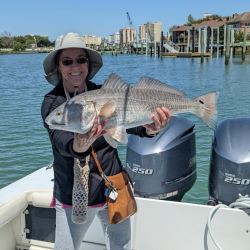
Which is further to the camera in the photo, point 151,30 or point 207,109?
point 151,30

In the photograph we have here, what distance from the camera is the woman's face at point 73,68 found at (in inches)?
103

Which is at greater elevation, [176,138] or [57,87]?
[57,87]

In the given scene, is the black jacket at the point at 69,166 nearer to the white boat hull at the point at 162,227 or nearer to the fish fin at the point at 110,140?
the fish fin at the point at 110,140

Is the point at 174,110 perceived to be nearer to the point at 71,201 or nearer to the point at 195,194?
the point at 71,201

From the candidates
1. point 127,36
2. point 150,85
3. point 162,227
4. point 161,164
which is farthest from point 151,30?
point 150,85

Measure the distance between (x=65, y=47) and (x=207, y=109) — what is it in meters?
1.10

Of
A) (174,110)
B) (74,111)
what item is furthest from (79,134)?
(174,110)

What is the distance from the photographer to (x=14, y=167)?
959 centimetres

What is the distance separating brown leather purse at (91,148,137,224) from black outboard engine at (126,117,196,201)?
1176mm

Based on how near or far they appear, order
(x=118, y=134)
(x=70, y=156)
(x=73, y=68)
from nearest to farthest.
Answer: (x=118, y=134) → (x=70, y=156) → (x=73, y=68)

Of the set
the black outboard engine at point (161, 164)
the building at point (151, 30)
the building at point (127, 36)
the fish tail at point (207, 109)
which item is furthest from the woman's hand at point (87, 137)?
the building at point (127, 36)

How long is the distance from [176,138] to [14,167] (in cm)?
635

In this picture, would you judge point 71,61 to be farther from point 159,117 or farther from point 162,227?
point 162,227

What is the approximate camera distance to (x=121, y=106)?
2455 mm
